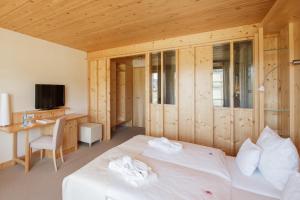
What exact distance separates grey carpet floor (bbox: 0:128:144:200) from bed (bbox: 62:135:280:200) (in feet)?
3.05

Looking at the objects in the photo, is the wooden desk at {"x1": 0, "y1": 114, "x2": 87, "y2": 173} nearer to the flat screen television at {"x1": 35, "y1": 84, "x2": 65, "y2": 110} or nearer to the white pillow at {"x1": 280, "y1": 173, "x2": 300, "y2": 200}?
the flat screen television at {"x1": 35, "y1": 84, "x2": 65, "y2": 110}

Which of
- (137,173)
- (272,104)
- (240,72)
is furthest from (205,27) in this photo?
(137,173)

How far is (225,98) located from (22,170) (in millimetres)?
3796

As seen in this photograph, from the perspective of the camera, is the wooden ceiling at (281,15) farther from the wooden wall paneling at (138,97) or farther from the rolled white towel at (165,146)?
the wooden wall paneling at (138,97)

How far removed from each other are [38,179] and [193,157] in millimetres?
2308

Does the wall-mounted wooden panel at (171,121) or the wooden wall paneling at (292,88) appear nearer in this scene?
the wooden wall paneling at (292,88)

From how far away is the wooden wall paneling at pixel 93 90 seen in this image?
434 cm

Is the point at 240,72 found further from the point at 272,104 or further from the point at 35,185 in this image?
the point at 35,185

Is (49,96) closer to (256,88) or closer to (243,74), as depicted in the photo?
(243,74)

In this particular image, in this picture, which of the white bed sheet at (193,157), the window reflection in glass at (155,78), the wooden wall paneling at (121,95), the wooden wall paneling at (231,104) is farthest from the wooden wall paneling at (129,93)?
the wooden wall paneling at (231,104)

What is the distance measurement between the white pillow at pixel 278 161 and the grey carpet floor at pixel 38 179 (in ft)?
7.65

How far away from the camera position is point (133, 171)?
138cm

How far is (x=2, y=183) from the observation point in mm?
2234

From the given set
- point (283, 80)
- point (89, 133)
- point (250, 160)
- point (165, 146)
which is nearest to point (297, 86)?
point (283, 80)
